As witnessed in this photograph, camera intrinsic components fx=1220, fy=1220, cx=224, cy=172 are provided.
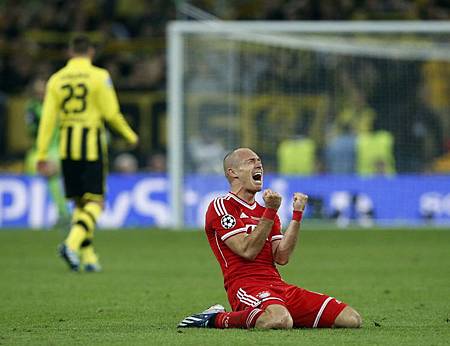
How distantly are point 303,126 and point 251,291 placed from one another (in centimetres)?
1217

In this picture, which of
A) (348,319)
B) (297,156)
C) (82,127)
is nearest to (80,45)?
(82,127)

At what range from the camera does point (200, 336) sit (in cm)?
674

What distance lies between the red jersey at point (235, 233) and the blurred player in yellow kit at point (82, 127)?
184 inches

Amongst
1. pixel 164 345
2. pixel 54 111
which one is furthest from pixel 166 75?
pixel 164 345

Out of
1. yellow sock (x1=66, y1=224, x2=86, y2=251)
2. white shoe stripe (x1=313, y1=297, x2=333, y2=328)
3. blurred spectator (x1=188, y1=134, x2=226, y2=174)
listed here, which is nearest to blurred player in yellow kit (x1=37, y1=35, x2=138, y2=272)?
yellow sock (x1=66, y1=224, x2=86, y2=251)

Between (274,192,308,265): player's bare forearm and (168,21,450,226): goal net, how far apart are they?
1146 centimetres

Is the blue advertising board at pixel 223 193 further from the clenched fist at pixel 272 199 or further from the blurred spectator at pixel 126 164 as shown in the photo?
the clenched fist at pixel 272 199

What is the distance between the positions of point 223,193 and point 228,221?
11.4 metres

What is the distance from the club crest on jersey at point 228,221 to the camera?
23.6 ft

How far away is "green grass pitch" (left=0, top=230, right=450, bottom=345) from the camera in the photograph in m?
6.79

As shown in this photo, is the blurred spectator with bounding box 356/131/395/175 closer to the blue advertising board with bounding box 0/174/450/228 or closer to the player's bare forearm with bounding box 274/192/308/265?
the blue advertising board with bounding box 0/174/450/228

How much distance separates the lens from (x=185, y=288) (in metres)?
10.2

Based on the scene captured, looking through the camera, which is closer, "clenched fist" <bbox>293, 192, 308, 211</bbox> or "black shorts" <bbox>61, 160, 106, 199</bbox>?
"clenched fist" <bbox>293, 192, 308, 211</bbox>

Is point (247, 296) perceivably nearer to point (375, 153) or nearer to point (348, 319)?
point (348, 319)
